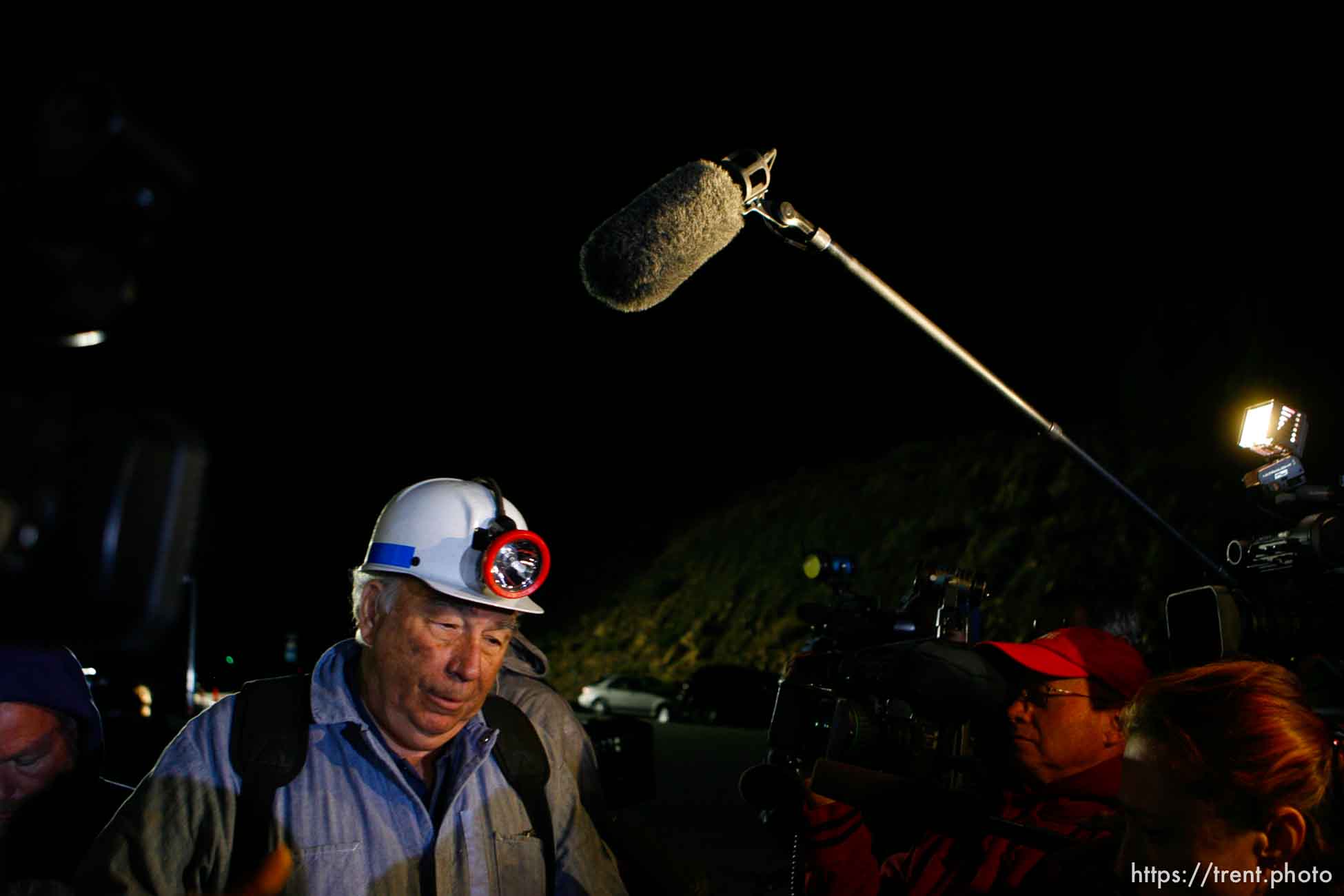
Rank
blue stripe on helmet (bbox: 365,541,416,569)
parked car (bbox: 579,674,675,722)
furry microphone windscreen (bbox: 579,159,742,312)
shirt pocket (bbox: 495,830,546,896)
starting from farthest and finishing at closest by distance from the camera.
Result: parked car (bbox: 579,674,675,722) < blue stripe on helmet (bbox: 365,541,416,569) < shirt pocket (bbox: 495,830,546,896) < furry microphone windscreen (bbox: 579,159,742,312)

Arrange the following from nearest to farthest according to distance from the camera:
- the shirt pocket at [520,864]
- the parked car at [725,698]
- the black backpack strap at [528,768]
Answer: the shirt pocket at [520,864] < the black backpack strap at [528,768] < the parked car at [725,698]

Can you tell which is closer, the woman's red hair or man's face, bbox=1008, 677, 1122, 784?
the woman's red hair

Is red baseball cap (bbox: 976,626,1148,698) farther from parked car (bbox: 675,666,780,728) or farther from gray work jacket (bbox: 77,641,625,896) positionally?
parked car (bbox: 675,666,780,728)

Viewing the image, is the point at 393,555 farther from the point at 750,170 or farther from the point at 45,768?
the point at 750,170

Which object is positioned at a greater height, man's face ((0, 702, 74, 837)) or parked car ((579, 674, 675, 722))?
man's face ((0, 702, 74, 837))

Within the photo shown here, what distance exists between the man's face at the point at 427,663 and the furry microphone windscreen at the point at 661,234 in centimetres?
103

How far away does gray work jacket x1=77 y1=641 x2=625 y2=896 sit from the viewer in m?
2.08

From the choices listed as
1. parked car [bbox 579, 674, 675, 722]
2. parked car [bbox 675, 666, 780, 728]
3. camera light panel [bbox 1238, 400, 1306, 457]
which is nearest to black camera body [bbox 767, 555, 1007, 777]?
camera light panel [bbox 1238, 400, 1306, 457]

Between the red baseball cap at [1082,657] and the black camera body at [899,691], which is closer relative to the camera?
the black camera body at [899,691]

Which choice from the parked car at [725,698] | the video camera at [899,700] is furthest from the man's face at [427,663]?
the parked car at [725,698]

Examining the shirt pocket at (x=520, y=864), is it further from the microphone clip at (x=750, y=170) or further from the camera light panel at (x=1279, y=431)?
the camera light panel at (x=1279, y=431)

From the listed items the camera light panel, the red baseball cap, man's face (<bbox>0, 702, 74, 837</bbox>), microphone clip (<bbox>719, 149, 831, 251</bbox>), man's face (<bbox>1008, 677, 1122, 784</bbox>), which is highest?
microphone clip (<bbox>719, 149, 831, 251</bbox>)

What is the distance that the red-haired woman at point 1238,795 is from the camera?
180 centimetres

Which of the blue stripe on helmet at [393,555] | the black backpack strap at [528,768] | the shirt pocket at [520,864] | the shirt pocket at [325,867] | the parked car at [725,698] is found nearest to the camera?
the shirt pocket at [325,867]
